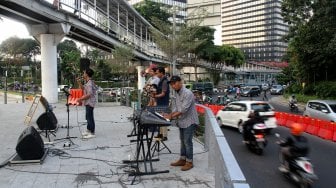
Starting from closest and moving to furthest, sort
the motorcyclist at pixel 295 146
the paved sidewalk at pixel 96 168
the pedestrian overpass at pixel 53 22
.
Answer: the paved sidewalk at pixel 96 168 → the motorcyclist at pixel 295 146 → the pedestrian overpass at pixel 53 22

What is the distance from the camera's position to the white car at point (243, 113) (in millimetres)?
15578

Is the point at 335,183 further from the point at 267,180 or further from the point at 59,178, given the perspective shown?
the point at 59,178

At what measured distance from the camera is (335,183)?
8117mm

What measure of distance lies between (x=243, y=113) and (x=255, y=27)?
12143 centimetres

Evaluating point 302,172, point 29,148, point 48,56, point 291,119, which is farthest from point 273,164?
point 48,56

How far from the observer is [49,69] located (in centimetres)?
2614

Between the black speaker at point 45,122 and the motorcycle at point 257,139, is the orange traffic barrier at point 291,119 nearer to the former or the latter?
the motorcycle at point 257,139

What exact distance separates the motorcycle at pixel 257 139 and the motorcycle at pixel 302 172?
10.0ft

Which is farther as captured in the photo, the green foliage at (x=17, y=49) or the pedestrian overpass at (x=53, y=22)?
the green foliage at (x=17, y=49)

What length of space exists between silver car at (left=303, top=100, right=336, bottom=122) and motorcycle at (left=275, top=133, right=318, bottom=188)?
1013 centimetres

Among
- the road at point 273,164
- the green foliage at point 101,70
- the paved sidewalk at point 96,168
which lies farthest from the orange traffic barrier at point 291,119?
the green foliage at point 101,70

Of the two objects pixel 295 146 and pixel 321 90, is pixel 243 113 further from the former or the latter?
pixel 321 90

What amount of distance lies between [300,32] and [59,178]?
29626 millimetres

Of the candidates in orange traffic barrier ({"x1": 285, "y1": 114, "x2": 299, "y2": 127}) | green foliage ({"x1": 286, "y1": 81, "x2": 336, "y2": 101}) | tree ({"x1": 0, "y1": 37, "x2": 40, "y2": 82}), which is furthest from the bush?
tree ({"x1": 0, "y1": 37, "x2": 40, "y2": 82})
